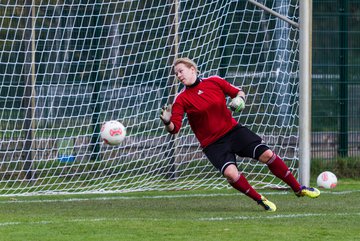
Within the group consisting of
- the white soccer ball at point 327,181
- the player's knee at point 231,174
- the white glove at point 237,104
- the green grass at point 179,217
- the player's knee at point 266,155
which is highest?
the white glove at point 237,104

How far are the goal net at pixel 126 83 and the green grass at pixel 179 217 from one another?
121cm

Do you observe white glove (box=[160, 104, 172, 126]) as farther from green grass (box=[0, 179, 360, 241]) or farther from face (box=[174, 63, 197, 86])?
green grass (box=[0, 179, 360, 241])

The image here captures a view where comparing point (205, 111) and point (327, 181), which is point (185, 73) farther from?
point (327, 181)

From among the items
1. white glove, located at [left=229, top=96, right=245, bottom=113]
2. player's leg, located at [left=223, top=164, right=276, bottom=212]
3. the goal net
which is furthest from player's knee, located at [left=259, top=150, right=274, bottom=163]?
the goal net

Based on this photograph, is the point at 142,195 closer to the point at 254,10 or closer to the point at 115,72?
the point at 115,72

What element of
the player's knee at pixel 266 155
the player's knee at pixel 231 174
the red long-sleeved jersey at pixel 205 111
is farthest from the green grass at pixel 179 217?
the red long-sleeved jersey at pixel 205 111

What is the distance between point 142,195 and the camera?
12188mm

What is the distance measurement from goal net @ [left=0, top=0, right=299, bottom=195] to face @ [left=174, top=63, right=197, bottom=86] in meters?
2.91

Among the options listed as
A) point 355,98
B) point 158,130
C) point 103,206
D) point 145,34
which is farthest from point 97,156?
point 355,98

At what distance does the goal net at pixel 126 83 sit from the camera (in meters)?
13.3

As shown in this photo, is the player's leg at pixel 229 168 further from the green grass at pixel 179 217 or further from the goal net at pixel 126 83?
the goal net at pixel 126 83

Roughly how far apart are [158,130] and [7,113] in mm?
2028

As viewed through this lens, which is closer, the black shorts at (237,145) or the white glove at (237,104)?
the white glove at (237,104)

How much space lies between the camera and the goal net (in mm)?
13273
